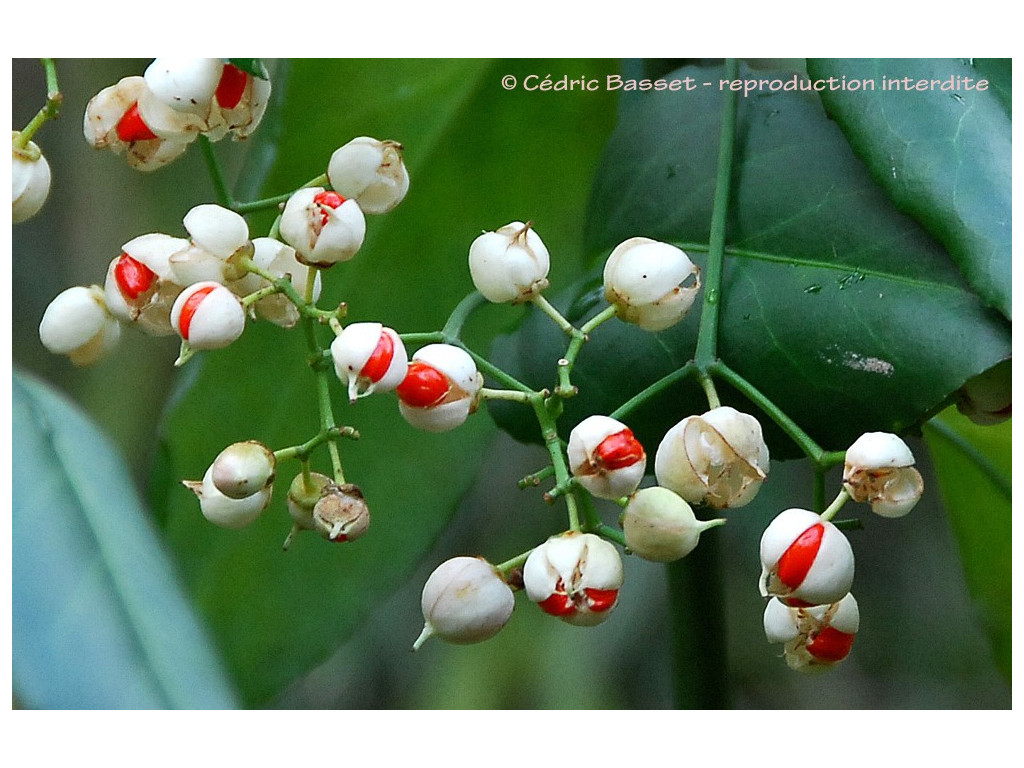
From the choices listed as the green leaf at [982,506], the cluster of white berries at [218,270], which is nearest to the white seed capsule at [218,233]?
the cluster of white berries at [218,270]

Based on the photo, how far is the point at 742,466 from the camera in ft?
1.35

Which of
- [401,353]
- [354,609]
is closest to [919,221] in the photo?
[401,353]

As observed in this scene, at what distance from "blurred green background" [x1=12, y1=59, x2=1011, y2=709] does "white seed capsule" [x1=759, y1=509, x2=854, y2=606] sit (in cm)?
15

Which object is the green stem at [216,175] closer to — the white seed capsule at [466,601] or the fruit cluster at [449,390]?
the fruit cluster at [449,390]

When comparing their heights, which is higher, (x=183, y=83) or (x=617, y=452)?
(x=183, y=83)

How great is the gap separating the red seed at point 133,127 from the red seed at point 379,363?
0.45ft

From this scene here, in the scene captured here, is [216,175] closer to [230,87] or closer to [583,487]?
[230,87]

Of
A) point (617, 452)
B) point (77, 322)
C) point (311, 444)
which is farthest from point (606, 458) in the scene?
point (77, 322)

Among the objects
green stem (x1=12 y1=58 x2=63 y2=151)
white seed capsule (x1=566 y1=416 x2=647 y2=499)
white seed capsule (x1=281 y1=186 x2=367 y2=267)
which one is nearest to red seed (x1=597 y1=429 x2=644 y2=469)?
white seed capsule (x1=566 y1=416 x2=647 y2=499)

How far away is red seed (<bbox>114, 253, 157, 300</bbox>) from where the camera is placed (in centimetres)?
43

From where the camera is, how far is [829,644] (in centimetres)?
45

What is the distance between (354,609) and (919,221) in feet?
1.06

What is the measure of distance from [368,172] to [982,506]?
0.32m

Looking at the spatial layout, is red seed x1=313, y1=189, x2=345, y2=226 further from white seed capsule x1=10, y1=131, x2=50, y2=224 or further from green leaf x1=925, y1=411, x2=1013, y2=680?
green leaf x1=925, y1=411, x2=1013, y2=680
